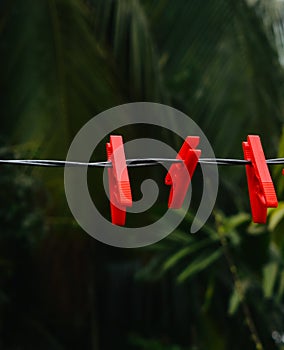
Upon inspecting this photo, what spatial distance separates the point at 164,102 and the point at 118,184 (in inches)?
151

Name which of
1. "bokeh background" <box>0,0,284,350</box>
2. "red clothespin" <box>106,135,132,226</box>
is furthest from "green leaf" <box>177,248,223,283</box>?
"red clothespin" <box>106,135,132,226</box>

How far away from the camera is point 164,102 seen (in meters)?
6.25

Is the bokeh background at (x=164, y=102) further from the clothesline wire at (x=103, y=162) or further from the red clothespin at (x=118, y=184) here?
the red clothespin at (x=118, y=184)

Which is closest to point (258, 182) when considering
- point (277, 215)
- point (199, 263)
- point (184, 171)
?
point (184, 171)

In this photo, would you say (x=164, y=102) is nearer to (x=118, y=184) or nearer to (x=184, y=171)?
(x=184, y=171)

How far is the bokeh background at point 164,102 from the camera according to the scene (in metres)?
6.00

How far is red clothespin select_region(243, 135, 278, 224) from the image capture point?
8.30 feet

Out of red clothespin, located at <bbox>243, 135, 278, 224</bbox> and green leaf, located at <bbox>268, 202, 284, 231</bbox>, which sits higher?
red clothespin, located at <bbox>243, 135, 278, 224</bbox>

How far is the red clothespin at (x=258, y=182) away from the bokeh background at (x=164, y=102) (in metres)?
2.76

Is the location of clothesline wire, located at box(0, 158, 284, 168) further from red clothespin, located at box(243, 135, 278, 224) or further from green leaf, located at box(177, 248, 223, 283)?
green leaf, located at box(177, 248, 223, 283)

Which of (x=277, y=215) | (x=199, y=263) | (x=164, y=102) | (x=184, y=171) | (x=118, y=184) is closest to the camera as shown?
(x=118, y=184)

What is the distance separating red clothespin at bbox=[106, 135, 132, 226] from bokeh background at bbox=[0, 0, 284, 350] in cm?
293

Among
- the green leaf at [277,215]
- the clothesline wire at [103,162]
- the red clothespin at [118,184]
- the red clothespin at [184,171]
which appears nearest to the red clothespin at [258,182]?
the clothesline wire at [103,162]

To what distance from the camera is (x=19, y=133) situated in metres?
6.11
